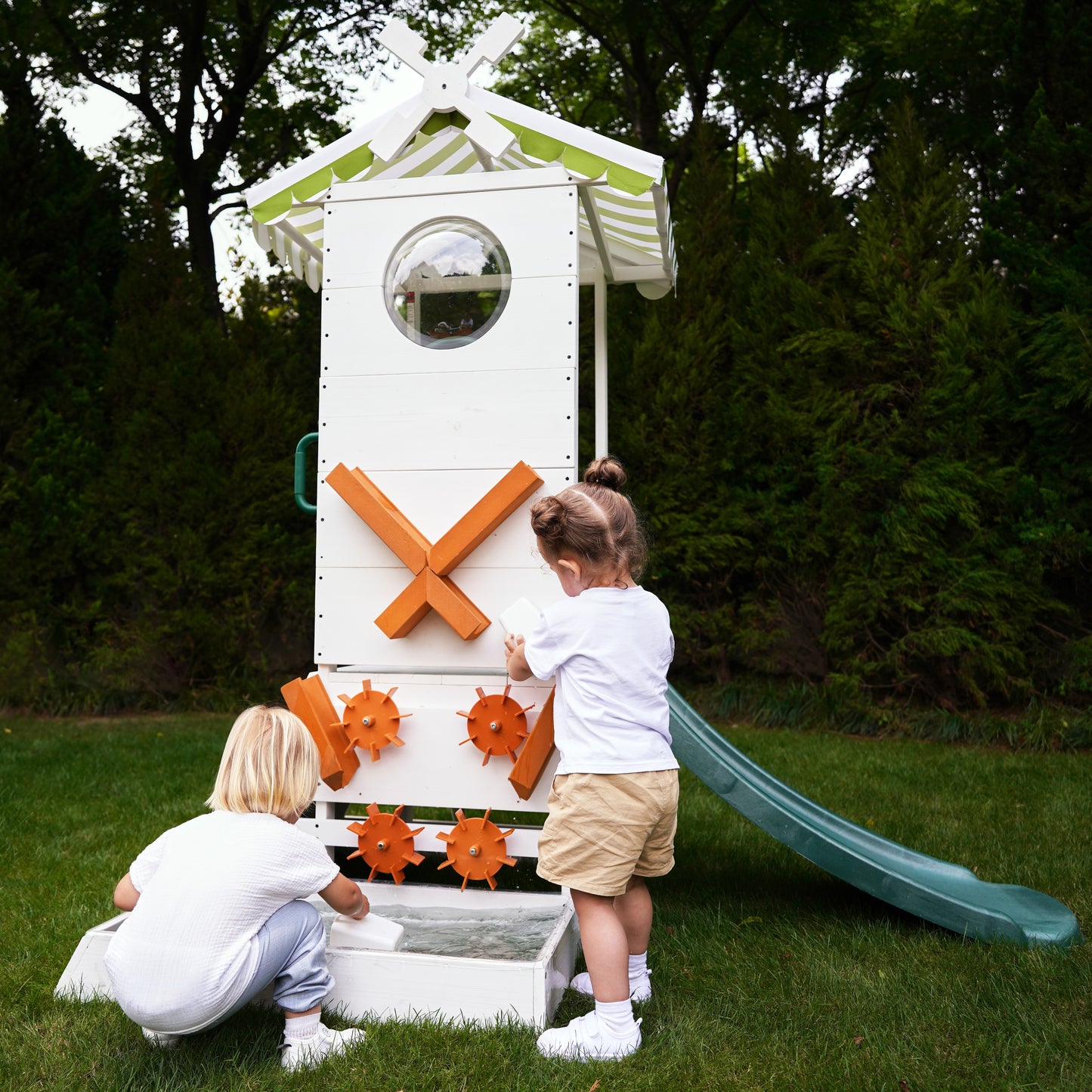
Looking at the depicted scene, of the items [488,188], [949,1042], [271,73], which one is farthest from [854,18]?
[949,1042]

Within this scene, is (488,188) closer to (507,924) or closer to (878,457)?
(507,924)

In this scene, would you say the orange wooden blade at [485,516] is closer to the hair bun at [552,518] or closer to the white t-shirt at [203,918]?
the hair bun at [552,518]

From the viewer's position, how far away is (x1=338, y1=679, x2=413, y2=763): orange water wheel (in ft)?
9.86

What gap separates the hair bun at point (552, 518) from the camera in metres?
2.55

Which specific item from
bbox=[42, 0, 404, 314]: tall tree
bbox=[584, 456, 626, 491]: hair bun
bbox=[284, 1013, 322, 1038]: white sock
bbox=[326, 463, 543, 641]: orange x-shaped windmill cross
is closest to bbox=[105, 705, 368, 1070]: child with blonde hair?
bbox=[284, 1013, 322, 1038]: white sock

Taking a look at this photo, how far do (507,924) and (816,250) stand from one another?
5015 mm

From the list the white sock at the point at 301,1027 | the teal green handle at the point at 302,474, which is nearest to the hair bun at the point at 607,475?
the teal green handle at the point at 302,474

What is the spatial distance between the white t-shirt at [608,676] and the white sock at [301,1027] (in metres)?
0.79

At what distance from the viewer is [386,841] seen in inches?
120

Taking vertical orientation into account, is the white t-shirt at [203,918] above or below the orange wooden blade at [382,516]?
below

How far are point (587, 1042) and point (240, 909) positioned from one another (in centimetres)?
82

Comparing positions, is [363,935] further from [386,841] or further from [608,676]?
[608,676]

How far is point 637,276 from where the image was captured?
4.19 meters

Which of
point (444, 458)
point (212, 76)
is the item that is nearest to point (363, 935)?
point (444, 458)
